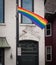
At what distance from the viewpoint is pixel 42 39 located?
25.2 m

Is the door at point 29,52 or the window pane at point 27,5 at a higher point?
the window pane at point 27,5

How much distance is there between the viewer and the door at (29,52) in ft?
82.5

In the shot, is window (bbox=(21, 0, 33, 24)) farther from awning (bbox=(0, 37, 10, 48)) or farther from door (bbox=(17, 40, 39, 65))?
awning (bbox=(0, 37, 10, 48))

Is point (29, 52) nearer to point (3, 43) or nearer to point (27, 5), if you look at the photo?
point (3, 43)

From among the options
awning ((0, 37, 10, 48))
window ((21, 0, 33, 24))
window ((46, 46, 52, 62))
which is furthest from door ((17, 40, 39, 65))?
window ((46, 46, 52, 62))

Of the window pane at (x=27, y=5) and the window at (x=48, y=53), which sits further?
the window at (x=48, y=53)

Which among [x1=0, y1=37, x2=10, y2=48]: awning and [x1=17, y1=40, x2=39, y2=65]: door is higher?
[x1=0, y1=37, x2=10, y2=48]: awning

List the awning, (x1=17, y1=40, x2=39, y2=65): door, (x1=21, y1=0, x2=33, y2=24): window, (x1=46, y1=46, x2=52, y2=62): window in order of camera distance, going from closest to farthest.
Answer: the awning → (x1=17, y1=40, x2=39, y2=65): door → (x1=21, y1=0, x2=33, y2=24): window → (x1=46, y1=46, x2=52, y2=62): window

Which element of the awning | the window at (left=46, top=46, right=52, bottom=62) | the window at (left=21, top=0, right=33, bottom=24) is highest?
the window at (left=21, top=0, right=33, bottom=24)

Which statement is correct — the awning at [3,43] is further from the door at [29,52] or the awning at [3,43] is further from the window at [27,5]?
the window at [27,5]

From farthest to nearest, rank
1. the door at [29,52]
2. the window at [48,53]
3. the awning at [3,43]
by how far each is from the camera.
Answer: the window at [48,53] → the door at [29,52] → the awning at [3,43]

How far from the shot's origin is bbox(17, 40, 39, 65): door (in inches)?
990

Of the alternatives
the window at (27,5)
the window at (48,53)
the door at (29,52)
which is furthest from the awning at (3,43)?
the window at (48,53)

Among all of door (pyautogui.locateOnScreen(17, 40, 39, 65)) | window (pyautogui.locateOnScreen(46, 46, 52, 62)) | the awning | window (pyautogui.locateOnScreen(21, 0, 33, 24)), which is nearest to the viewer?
the awning
